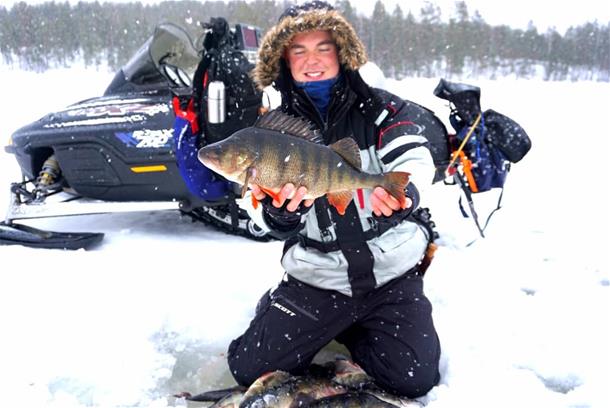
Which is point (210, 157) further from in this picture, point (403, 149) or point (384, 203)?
point (403, 149)

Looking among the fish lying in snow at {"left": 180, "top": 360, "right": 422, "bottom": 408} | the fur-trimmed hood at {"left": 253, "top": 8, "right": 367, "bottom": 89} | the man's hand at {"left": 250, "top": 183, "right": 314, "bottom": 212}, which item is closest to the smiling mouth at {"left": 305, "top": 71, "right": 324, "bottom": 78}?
the fur-trimmed hood at {"left": 253, "top": 8, "right": 367, "bottom": 89}

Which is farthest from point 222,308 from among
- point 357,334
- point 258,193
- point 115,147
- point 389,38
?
point 389,38

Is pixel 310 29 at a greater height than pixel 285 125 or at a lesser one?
greater

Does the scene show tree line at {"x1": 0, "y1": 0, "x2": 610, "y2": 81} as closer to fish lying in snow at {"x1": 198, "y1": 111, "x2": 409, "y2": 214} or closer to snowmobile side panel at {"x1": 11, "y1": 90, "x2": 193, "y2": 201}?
snowmobile side panel at {"x1": 11, "y1": 90, "x2": 193, "y2": 201}

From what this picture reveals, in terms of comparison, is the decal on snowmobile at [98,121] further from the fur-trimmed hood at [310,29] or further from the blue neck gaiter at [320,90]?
the blue neck gaiter at [320,90]

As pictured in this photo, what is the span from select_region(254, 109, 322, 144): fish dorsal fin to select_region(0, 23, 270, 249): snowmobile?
6.77 ft

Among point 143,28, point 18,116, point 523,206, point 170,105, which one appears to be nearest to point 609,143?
point 523,206

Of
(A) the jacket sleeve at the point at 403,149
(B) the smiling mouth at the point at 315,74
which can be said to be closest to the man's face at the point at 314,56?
(B) the smiling mouth at the point at 315,74

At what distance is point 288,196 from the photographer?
193 cm

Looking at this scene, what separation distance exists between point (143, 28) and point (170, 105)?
4352 cm

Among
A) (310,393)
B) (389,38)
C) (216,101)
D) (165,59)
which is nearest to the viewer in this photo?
(310,393)

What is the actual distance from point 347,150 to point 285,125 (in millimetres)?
275

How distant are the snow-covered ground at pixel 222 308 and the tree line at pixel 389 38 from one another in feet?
89.4

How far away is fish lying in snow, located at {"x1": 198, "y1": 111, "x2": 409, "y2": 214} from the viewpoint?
179 centimetres
